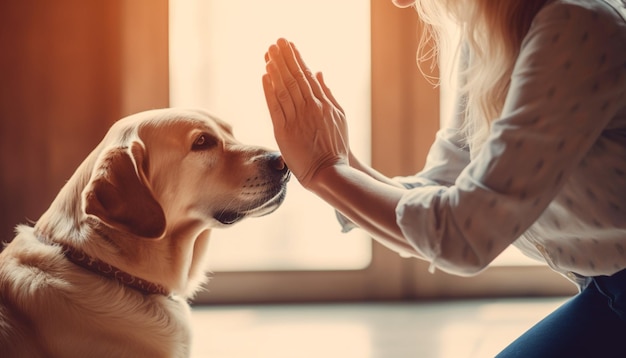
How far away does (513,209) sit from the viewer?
102 centimetres

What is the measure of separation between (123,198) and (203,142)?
0.28m

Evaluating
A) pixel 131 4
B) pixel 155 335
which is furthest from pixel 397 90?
pixel 155 335

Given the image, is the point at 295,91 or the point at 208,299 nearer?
the point at 295,91

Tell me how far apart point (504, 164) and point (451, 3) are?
0.35m

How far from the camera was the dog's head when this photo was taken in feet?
4.39

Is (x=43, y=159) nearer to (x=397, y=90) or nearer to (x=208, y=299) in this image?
(x=208, y=299)

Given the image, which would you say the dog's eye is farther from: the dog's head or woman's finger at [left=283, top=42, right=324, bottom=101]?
woman's finger at [left=283, top=42, right=324, bottom=101]

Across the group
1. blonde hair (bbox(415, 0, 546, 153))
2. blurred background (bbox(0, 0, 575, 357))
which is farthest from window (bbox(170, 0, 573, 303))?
blonde hair (bbox(415, 0, 546, 153))

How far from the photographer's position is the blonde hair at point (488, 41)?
1121 millimetres

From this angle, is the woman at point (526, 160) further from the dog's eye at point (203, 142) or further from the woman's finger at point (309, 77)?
the dog's eye at point (203, 142)

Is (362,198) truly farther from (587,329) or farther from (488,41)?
(587,329)

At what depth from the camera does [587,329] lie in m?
1.33

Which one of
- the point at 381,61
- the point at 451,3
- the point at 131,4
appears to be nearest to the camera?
the point at 451,3

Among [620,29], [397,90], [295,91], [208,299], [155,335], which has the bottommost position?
[208,299]
